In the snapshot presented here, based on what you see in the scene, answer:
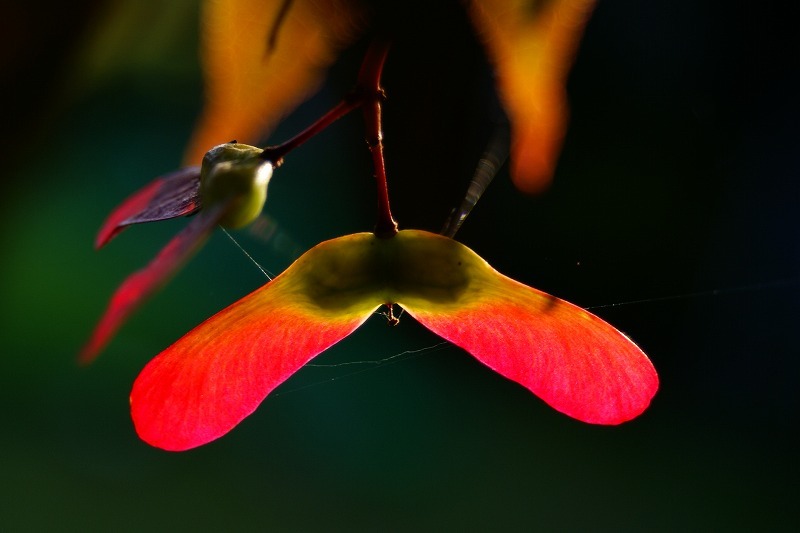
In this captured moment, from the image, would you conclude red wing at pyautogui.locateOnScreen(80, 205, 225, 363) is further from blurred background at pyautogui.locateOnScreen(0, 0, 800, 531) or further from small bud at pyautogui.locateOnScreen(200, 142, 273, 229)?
blurred background at pyautogui.locateOnScreen(0, 0, 800, 531)

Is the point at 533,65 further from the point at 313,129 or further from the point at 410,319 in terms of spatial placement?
the point at 410,319

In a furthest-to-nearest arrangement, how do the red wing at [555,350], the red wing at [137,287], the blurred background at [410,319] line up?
the blurred background at [410,319]
the red wing at [555,350]
the red wing at [137,287]

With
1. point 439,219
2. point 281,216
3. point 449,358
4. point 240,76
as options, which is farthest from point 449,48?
point 449,358

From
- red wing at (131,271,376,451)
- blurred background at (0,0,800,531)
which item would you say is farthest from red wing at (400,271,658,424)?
blurred background at (0,0,800,531)

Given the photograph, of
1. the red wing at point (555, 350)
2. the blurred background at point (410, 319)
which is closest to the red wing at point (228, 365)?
the red wing at point (555, 350)

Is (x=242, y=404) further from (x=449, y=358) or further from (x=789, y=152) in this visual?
(x=449, y=358)

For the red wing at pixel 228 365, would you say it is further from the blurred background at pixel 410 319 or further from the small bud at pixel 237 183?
the blurred background at pixel 410 319

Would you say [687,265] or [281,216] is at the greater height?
[281,216]

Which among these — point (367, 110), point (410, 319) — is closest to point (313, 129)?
point (367, 110)
